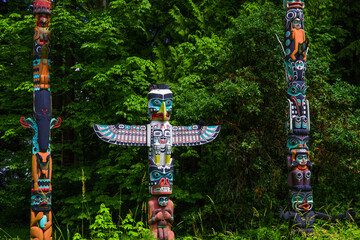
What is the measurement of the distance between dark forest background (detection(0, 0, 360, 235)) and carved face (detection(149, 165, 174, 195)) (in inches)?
56.8

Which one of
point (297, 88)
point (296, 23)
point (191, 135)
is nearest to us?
point (191, 135)

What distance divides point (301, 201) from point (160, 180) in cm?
255

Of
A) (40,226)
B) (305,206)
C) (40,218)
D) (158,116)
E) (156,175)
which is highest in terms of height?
(158,116)

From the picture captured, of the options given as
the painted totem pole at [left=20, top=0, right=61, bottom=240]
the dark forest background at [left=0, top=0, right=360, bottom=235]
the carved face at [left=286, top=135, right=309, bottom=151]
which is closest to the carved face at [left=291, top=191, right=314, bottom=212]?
the carved face at [left=286, top=135, right=309, bottom=151]

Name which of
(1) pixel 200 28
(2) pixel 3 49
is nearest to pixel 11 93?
(2) pixel 3 49

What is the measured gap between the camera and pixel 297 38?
26.2 ft

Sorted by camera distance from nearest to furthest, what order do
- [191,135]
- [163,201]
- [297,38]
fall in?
[163,201], [191,135], [297,38]

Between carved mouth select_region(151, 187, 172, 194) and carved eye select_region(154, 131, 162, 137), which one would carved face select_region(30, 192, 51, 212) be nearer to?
carved mouth select_region(151, 187, 172, 194)

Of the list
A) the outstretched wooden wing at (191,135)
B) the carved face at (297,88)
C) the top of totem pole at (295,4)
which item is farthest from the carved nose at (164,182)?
the top of totem pole at (295,4)

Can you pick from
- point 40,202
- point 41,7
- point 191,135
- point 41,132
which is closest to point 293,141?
point 191,135

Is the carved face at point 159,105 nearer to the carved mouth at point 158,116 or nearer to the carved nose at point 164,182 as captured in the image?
the carved mouth at point 158,116

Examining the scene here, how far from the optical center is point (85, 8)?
12.6 meters

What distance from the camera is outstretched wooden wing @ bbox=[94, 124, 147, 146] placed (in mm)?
7082

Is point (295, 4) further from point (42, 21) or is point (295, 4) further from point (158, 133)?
point (42, 21)
